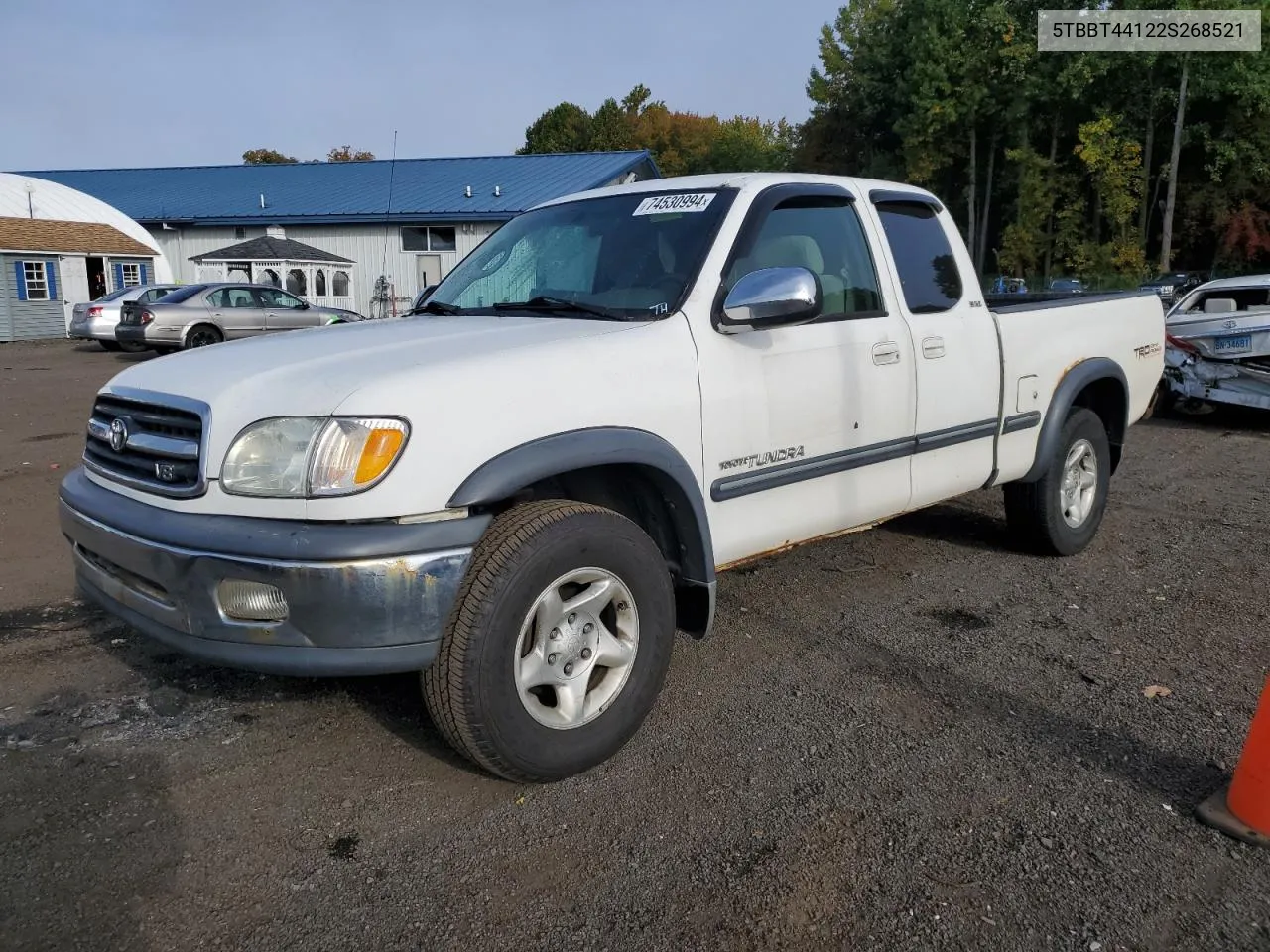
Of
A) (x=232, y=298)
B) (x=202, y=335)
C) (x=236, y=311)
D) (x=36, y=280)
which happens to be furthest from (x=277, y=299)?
(x=36, y=280)

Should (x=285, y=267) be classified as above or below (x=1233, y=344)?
above

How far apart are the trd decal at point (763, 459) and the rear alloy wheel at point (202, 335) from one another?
18.1 m

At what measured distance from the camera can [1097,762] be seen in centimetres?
319

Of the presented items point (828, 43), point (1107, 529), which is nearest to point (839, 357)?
point (1107, 529)

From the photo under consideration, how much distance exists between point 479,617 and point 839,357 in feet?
6.23

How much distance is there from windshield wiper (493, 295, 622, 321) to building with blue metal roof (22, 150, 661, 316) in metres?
26.0

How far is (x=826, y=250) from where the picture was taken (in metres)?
4.11

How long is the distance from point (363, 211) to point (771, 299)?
3153 centimetres

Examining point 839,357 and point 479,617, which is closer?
point 479,617

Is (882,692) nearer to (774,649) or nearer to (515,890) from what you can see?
(774,649)

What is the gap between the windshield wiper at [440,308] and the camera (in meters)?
4.13

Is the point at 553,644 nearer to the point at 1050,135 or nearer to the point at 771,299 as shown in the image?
the point at 771,299

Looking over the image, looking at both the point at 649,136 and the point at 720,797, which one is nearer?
the point at 720,797

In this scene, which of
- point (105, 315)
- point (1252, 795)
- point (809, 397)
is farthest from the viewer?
point (105, 315)
